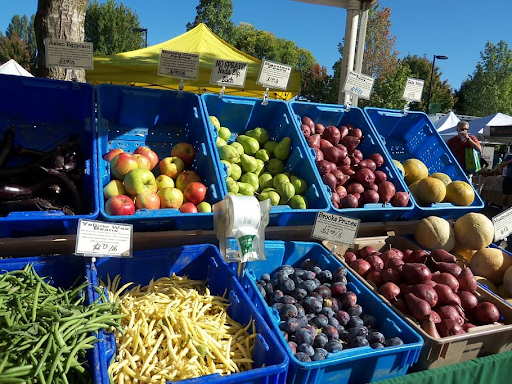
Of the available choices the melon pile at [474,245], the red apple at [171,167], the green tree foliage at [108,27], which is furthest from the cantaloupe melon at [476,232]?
the green tree foliage at [108,27]

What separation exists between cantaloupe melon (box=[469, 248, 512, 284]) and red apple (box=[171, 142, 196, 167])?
2162 mm

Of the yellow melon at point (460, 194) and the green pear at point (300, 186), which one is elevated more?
the yellow melon at point (460, 194)

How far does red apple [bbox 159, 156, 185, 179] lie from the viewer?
2514 mm

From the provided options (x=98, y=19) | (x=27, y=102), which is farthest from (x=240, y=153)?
(x=98, y=19)

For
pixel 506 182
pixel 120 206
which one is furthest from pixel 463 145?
pixel 120 206

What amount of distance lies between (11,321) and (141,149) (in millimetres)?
1512

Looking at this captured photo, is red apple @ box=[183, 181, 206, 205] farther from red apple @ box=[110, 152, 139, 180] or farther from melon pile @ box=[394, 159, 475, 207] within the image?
melon pile @ box=[394, 159, 475, 207]

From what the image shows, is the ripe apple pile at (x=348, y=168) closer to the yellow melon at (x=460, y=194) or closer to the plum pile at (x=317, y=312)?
the yellow melon at (x=460, y=194)

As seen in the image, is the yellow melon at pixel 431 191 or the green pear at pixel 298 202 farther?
the yellow melon at pixel 431 191

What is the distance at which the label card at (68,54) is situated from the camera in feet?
7.42

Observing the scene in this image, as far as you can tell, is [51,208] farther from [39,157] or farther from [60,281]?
[39,157]

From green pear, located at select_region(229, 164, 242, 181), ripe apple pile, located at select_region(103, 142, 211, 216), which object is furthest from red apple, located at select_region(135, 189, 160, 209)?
green pear, located at select_region(229, 164, 242, 181)

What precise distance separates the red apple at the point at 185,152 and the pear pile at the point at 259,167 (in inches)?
8.2

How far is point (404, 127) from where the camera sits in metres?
3.71
